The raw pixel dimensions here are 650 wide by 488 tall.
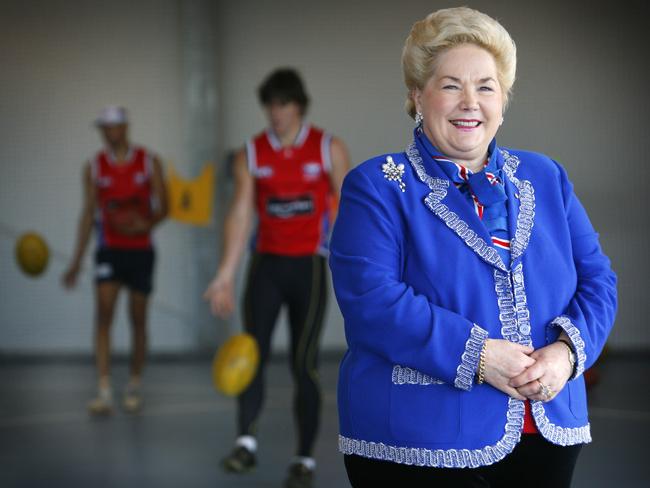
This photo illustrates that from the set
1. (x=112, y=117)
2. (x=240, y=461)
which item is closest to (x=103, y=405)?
(x=112, y=117)

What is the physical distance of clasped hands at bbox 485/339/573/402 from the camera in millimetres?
1708

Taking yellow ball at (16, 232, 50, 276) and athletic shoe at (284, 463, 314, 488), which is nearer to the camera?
athletic shoe at (284, 463, 314, 488)

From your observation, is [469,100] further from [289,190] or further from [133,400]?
[133,400]

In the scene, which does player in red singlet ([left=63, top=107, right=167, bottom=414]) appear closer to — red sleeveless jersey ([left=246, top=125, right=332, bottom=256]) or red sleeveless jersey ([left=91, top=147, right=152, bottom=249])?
red sleeveless jersey ([left=91, top=147, right=152, bottom=249])

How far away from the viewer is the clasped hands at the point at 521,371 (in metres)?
1.71

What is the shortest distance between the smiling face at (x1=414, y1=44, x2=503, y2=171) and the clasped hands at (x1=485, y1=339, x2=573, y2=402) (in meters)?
0.36

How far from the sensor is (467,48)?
5.94 ft

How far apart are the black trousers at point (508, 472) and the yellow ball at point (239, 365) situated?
2.65 meters

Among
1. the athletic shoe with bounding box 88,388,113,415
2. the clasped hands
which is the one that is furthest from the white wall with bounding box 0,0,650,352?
the clasped hands

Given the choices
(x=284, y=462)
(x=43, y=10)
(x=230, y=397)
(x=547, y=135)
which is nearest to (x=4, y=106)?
(x=43, y=10)

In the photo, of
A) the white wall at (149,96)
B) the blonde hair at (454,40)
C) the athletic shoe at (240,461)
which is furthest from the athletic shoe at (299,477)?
the white wall at (149,96)

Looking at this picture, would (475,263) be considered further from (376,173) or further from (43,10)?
(43,10)

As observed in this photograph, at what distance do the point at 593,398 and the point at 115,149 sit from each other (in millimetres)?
3199

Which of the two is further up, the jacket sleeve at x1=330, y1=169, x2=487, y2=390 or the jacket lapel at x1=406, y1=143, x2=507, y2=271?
the jacket lapel at x1=406, y1=143, x2=507, y2=271
